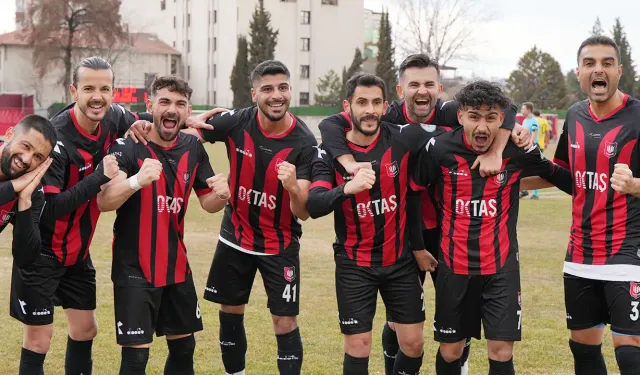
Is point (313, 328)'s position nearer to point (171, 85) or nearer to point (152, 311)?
point (152, 311)

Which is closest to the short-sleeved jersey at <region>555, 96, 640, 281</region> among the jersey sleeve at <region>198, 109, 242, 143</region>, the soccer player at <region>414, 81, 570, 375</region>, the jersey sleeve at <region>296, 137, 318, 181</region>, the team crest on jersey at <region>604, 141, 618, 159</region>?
the team crest on jersey at <region>604, 141, 618, 159</region>

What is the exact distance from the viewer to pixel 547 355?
25.6 feet

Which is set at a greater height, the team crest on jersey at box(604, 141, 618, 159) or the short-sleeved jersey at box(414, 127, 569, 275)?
the team crest on jersey at box(604, 141, 618, 159)

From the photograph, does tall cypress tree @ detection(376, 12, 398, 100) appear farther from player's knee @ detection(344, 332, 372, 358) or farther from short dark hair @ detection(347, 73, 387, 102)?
player's knee @ detection(344, 332, 372, 358)

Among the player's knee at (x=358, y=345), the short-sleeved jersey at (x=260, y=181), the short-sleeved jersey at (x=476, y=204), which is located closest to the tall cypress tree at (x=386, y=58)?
the short-sleeved jersey at (x=260, y=181)

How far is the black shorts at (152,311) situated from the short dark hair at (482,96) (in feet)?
8.17

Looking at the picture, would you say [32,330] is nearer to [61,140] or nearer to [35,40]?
[61,140]

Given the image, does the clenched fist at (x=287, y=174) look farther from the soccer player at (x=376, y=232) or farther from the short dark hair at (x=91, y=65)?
the short dark hair at (x=91, y=65)

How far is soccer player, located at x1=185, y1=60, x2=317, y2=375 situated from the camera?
6.50 metres

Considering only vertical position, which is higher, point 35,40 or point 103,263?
point 35,40

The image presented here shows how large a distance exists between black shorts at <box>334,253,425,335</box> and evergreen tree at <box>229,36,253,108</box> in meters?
60.3

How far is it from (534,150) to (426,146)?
81 cm

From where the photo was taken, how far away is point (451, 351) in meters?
6.00

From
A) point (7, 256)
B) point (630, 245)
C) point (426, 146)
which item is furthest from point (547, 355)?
point (7, 256)
